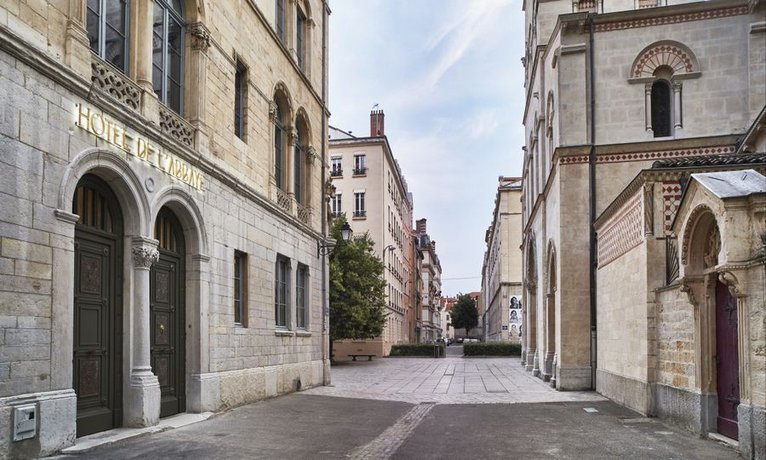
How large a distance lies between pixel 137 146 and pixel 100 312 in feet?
7.81

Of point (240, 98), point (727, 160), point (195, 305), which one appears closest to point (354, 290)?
point (240, 98)

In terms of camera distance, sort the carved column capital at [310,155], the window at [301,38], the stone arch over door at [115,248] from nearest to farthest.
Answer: the stone arch over door at [115,248] < the window at [301,38] < the carved column capital at [310,155]

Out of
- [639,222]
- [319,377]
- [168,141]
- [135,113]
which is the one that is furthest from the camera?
[319,377]

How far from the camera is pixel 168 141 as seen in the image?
1060 centimetres

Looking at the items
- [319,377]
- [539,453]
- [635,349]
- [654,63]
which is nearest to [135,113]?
[539,453]

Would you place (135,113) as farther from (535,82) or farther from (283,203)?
(535,82)

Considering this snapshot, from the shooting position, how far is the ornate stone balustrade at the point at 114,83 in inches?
350

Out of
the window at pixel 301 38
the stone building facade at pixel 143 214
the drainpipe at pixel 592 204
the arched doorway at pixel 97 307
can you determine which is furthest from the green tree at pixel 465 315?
the arched doorway at pixel 97 307

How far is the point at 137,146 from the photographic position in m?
9.80

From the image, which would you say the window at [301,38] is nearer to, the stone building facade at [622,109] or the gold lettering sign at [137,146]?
the stone building facade at [622,109]

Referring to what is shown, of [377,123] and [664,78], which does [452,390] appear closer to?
[664,78]

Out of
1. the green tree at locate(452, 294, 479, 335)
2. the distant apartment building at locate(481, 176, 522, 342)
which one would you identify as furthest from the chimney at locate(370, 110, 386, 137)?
the green tree at locate(452, 294, 479, 335)

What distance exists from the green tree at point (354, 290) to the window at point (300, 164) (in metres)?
11.9

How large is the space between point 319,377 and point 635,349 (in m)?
9.04
